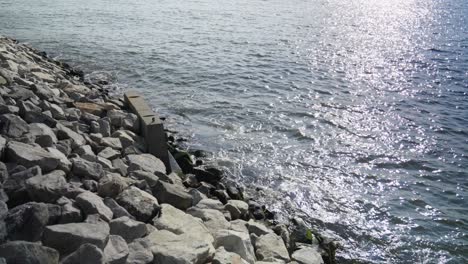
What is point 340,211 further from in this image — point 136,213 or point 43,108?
point 43,108

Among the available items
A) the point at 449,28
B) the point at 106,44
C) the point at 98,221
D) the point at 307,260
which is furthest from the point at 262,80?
the point at 449,28

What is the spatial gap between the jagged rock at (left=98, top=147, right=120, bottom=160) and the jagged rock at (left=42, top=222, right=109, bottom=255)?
2680 millimetres

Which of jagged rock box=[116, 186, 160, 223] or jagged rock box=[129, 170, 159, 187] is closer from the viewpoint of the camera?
jagged rock box=[116, 186, 160, 223]

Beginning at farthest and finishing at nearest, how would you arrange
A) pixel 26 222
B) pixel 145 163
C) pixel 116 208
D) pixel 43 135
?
pixel 145 163 < pixel 43 135 < pixel 116 208 < pixel 26 222

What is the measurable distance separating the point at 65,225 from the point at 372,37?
24.0 m

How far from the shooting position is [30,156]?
211 inches

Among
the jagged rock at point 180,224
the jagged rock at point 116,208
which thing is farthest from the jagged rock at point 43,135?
the jagged rock at point 180,224

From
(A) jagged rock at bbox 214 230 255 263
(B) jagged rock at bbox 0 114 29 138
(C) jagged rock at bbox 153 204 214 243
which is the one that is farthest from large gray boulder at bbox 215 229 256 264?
(B) jagged rock at bbox 0 114 29 138

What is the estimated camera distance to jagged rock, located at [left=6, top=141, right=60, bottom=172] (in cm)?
527

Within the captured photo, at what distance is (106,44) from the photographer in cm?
2086

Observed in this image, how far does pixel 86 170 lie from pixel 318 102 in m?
9.43

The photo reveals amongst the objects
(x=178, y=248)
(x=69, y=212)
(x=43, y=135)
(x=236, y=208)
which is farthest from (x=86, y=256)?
(x=236, y=208)

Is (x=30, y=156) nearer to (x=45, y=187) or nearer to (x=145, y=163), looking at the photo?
(x=45, y=187)

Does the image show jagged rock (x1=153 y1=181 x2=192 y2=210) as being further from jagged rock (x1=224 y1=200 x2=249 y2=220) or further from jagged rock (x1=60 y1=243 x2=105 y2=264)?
jagged rock (x1=60 y1=243 x2=105 y2=264)
